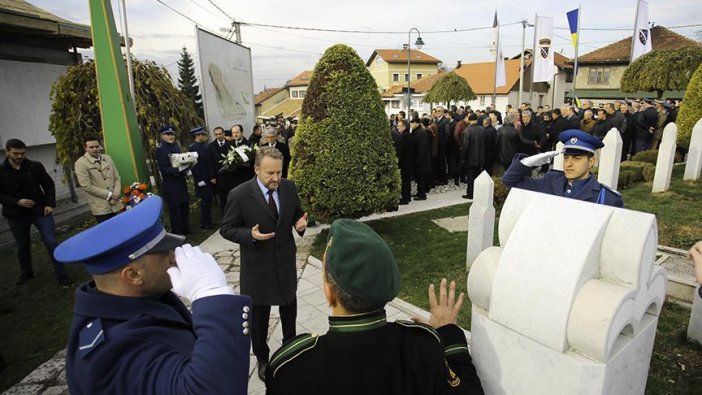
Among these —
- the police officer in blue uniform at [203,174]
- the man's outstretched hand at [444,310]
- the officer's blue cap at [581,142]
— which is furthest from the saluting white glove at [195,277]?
the police officer in blue uniform at [203,174]

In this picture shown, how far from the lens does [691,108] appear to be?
9773 mm

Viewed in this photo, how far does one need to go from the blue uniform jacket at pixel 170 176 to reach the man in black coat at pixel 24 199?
1.97 m

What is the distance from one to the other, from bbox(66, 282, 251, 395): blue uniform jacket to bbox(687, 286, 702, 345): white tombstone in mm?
4122

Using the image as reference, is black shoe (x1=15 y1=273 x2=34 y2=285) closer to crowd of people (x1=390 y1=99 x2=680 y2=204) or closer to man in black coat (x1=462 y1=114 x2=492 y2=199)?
crowd of people (x1=390 y1=99 x2=680 y2=204)

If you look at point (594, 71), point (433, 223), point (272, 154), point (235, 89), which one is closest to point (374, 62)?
point (594, 71)

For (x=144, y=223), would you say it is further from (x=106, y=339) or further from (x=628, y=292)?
(x=628, y=292)

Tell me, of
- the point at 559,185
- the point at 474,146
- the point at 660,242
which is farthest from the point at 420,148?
the point at 559,185

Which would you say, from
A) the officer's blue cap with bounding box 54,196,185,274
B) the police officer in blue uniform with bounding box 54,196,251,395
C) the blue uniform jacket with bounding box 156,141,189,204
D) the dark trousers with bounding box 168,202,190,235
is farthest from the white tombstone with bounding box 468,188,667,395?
the dark trousers with bounding box 168,202,190,235

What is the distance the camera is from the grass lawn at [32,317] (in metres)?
4.14

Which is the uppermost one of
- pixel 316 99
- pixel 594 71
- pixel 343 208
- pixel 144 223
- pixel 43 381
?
pixel 594 71

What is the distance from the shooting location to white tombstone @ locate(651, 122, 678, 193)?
8.32m

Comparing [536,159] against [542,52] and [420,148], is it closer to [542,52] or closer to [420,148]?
[420,148]

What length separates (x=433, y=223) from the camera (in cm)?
807

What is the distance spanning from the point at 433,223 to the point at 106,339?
23.4 ft
